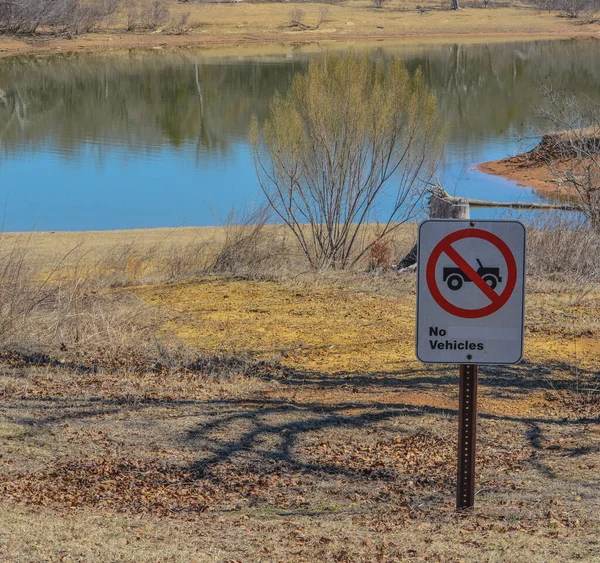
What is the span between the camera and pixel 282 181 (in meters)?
15.4

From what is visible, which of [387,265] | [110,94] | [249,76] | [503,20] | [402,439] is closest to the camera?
[402,439]

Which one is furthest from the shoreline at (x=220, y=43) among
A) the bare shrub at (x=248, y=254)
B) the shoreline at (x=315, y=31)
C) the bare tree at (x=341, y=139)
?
the bare shrub at (x=248, y=254)

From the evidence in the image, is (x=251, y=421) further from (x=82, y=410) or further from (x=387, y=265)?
(x=387, y=265)

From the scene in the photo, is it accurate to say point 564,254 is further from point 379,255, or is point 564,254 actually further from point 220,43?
point 220,43

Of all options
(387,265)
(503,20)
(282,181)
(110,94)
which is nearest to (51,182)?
(282,181)

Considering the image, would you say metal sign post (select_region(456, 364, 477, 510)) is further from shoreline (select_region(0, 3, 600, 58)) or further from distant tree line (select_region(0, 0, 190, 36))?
shoreline (select_region(0, 3, 600, 58))

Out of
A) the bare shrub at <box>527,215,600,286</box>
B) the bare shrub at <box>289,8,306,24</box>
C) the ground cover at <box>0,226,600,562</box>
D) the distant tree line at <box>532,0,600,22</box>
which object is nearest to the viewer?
the ground cover at <box>0,226,600,562</box>

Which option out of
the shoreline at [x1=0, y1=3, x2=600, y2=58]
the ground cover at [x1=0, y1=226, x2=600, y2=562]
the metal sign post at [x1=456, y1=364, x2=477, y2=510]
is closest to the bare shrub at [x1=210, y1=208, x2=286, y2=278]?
the ground cover at [x1=0, y1=226, x2=600, y2=562]

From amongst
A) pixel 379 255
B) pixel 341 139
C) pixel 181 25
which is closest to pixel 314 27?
pixel 181 25

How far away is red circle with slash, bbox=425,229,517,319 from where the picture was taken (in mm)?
4070

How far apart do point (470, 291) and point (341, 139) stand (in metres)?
10.8

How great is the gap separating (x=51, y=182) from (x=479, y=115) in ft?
63.1

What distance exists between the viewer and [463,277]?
13.5 ft

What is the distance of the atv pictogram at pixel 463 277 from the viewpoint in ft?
13.4
